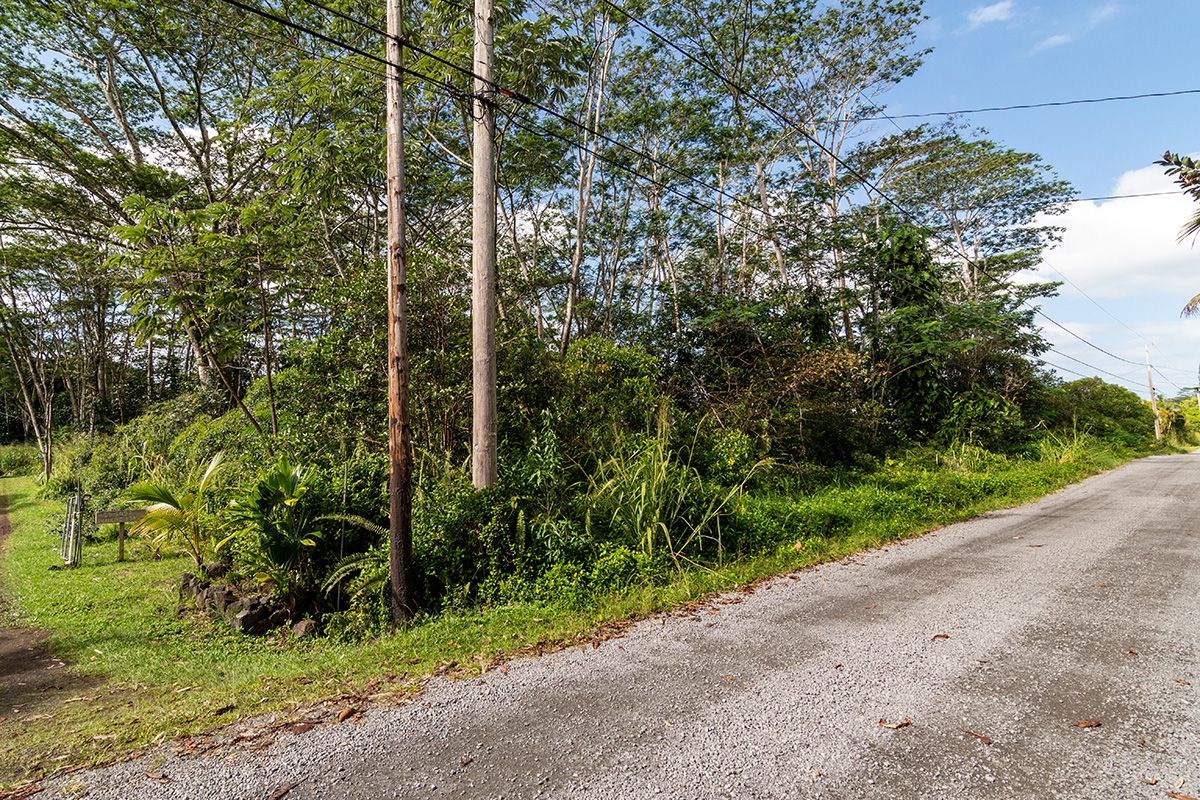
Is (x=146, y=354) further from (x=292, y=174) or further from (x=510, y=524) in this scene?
(x=510, y=524)

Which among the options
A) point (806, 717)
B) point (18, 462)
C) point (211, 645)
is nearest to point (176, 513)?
point (211, 645)

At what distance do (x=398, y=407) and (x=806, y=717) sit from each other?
386 centimetres

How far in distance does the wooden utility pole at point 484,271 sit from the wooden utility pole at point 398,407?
75 cm

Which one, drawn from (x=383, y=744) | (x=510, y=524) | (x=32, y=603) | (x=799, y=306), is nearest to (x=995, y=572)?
(x=510, y=524)

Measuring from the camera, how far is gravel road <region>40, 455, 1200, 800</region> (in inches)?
90.4

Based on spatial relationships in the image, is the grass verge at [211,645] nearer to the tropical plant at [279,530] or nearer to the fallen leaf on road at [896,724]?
the tropical plant at [279,530]

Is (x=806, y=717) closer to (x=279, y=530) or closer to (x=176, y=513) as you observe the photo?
(x=279, y=530)

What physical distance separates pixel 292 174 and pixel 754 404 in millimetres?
8097

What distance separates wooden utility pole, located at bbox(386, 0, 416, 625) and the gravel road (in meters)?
1.78

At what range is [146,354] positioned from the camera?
2845 cm

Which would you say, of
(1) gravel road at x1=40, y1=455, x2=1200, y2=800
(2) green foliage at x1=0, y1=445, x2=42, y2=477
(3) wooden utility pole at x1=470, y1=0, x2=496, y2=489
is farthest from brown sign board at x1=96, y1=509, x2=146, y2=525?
(2) green foliage at x1=0, y1=445, x2=42, y2=477

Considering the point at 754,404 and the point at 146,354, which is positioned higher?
the point at 146,354

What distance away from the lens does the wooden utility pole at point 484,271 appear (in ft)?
18.4

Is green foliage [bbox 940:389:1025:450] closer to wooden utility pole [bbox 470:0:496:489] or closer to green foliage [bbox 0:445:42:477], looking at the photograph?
wooden utility pole [bbox 470:0:496:489]
